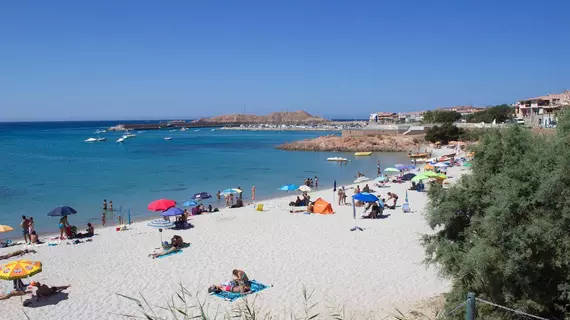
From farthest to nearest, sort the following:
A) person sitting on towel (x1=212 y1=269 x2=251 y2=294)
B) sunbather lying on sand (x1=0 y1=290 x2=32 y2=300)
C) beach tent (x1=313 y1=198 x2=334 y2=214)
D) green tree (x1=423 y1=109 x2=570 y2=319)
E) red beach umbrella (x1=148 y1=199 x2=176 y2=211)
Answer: beach tent (x1=313 y1=198 x2=334 y2=214) → red beach umbrella (x1=148 y1=199 x2=176 y2=211) → sunbather lying on sand (x1=0 y1=290 x2=32 y2=300) → person sitting on towel (x1=212 y1=269 x2=251 y2=294) → green tree (x1=423 y1=109 x2=570 y2=319)

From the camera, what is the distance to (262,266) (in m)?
12.9

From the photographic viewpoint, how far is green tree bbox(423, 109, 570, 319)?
21.4 feet

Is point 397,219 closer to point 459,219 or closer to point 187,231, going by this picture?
point 187,231

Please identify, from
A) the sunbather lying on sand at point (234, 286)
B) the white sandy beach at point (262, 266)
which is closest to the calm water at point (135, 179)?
the white sandy beach at point (262, 266)

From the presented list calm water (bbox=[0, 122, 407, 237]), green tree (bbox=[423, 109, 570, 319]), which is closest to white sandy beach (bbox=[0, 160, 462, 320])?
green tree (bbox=[423, 109, 570, 319])

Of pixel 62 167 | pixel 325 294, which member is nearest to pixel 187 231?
pixel 325 294

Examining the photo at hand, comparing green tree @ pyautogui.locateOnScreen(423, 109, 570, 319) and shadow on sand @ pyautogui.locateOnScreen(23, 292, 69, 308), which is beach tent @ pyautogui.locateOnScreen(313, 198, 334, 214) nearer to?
shadow on sand @ pyautogui.locateOnScreen(23, 292, 69, 308)

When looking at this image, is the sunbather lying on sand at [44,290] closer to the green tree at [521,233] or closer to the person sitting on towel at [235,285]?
the person sitting on towel at [235,285]

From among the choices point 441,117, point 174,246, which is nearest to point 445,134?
point 441,117

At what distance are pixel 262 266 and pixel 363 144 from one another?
53.6 m

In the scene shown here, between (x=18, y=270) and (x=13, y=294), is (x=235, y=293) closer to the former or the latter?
(x=18, y=270)

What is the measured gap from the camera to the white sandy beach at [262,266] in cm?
1030

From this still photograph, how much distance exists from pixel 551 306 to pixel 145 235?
555 inches

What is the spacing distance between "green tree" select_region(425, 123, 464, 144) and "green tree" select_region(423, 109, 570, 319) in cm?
5439
